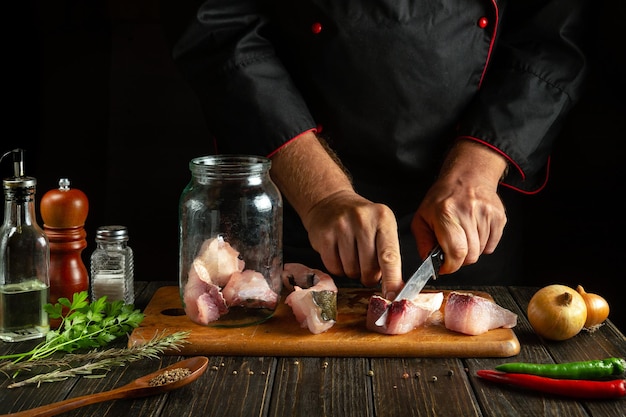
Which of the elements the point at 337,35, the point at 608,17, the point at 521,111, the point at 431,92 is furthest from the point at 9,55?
the point at 608,17

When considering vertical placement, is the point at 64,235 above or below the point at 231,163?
below

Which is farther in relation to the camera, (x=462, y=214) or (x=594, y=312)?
(x=462, y=214)

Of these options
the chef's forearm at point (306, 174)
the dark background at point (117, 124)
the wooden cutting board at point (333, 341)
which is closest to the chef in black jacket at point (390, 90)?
the chef's forearm at point (306, 174)

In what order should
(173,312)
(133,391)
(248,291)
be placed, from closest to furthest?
(133,391) → (248,291) → (173,312)

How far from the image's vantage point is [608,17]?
2.36 m

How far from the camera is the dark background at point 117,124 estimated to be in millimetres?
2773

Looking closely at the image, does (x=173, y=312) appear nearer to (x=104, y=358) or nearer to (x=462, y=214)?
(x=104, y=358)

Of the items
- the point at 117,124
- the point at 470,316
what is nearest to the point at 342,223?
the point at 470,316

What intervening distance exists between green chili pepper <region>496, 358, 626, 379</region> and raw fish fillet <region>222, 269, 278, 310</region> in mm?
512

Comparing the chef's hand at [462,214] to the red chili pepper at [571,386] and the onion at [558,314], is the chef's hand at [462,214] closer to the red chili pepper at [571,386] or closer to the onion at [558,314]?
the onion at [558,314]

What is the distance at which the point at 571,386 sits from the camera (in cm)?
140

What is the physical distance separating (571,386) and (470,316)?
28 cm

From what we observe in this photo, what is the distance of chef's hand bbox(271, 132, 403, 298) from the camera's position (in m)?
1.74

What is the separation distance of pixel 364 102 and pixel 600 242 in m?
0.98
